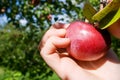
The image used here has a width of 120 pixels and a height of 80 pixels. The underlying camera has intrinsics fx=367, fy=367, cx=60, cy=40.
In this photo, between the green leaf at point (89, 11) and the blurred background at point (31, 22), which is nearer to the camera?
the green leaf at point (89, 11)

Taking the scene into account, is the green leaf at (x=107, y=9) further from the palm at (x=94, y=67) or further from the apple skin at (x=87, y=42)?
the palm at (x=94, y=67)

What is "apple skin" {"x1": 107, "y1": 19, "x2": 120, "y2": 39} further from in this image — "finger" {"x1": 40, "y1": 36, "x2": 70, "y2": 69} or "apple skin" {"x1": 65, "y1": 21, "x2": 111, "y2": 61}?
"finger" {"x1": 40, "y1": 36, "x2": 70, "y2": 69}

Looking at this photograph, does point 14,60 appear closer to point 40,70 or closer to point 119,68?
point 40,70

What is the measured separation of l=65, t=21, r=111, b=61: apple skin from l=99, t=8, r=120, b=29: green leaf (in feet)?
0.16

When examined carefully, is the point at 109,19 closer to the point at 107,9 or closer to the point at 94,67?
the point at 107,9

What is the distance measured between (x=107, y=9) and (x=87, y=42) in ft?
0.40

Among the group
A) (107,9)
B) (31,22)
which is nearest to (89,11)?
(107,9)

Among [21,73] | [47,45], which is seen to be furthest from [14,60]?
[47,45]

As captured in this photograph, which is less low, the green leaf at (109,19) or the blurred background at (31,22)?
the green leaf at (109,19)

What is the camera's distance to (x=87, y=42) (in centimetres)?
107

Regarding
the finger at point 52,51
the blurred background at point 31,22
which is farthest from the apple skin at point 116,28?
the blurred background at point 31,22

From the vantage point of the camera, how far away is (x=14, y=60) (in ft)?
13.4

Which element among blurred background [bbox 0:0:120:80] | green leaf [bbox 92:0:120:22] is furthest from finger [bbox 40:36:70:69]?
blurred background [bbox 0:0:120:80]

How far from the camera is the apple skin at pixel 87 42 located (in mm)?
1056
